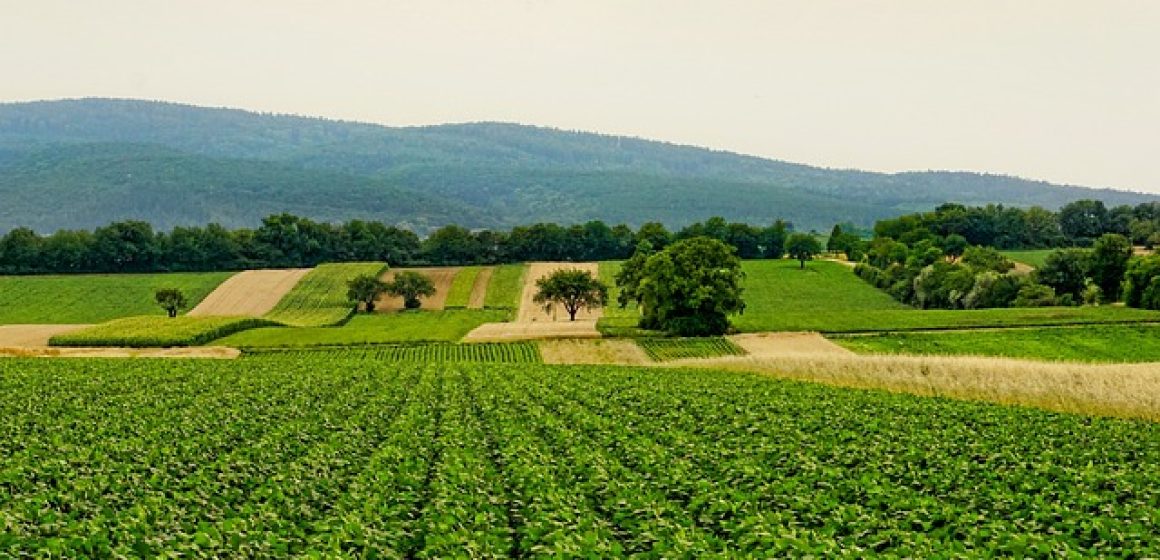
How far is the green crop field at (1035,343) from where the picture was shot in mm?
75438

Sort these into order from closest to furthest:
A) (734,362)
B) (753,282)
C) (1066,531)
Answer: (1066,531)
(734,362)
(753,282)

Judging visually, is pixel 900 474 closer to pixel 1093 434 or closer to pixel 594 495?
pixel 594 495

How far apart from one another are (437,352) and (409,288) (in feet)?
177

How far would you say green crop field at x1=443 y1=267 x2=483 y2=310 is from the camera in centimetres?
13525

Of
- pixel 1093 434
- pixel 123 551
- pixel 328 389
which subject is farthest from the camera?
pixel 328 389

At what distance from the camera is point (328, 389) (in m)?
41.1

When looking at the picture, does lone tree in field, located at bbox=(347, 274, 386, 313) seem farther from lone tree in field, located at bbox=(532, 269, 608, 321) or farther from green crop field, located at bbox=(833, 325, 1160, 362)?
green crop field, located at bbox=(833, 325, 1160, 362)

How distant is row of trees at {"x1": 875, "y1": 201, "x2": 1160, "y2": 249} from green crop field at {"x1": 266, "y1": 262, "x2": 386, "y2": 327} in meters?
99.7

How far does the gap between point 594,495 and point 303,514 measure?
215 inches

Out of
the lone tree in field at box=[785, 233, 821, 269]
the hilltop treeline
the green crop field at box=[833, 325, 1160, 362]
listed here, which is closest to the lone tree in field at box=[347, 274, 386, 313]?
the hilltop treeline

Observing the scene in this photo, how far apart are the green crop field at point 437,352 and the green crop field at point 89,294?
185 ft

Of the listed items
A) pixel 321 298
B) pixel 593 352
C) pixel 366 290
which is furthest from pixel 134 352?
pixel 321 298

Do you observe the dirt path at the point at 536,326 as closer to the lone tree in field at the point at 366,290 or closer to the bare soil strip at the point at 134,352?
the lone tree in field at the point at 366,290

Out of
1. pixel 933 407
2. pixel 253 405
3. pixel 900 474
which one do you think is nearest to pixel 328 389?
pixel 253 405
